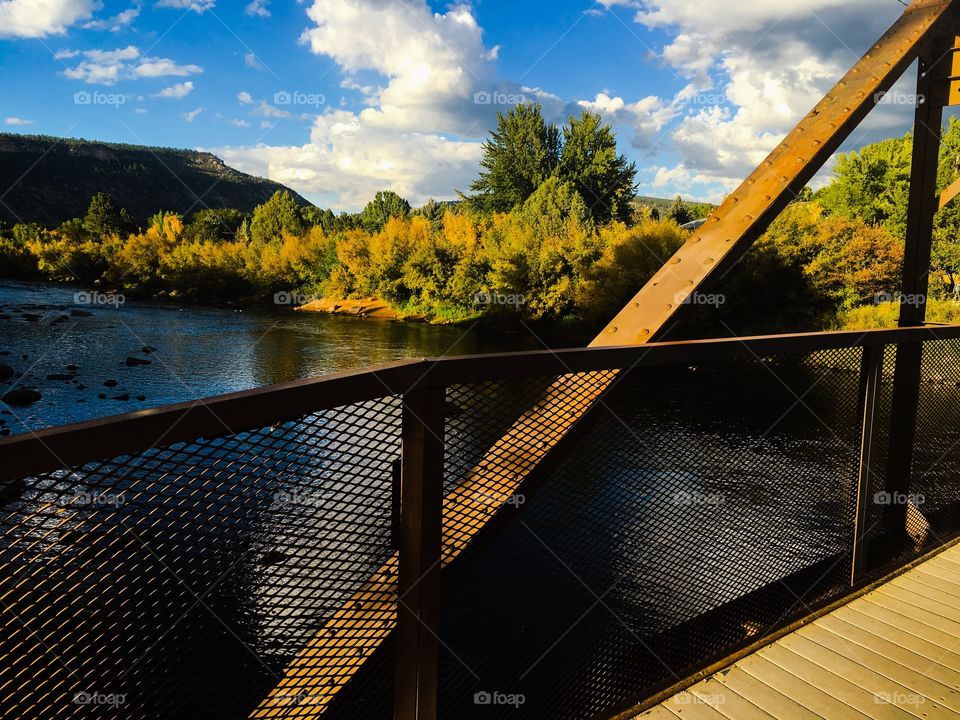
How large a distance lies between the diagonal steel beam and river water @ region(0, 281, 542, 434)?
11.4m

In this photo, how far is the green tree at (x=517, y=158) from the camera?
48.0m

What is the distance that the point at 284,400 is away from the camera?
3.85ft

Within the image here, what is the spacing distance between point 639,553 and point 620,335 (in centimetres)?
520

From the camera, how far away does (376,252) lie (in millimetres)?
39469

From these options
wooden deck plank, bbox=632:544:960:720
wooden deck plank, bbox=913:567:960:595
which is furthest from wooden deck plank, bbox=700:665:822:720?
wooden deck plank, bbox=913:567:960:595

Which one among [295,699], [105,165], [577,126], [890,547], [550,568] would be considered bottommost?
[550,568]

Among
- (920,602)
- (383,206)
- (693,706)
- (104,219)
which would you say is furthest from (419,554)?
(383,206)

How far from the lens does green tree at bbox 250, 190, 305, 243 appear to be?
59875mm

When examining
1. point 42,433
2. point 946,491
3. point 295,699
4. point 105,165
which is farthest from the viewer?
point 105,165

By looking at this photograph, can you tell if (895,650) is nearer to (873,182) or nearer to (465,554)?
(465,554)

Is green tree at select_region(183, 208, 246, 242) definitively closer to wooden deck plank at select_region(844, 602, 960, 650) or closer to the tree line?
the tree line

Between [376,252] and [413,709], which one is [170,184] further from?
[413,709]

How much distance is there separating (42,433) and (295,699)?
3.04 feet

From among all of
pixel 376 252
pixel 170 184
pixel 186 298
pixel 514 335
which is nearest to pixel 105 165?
pixel 170 184
